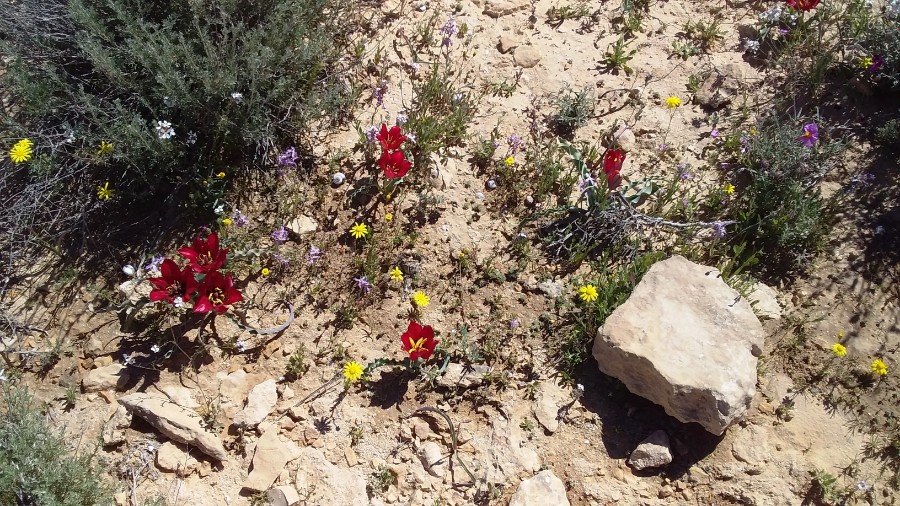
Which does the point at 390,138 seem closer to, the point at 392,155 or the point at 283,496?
the point at 392,155

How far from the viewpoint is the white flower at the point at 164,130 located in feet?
11.9

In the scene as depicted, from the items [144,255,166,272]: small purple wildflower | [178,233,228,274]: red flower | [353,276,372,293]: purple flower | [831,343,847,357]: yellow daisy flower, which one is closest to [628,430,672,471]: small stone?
[831,343,847,357]: yellow daisy flower

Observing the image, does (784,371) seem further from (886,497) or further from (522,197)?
(522,197)

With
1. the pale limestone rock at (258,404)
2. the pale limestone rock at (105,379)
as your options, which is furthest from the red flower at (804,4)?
the pale limestone rock at (105,379)

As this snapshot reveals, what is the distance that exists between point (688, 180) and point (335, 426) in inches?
108

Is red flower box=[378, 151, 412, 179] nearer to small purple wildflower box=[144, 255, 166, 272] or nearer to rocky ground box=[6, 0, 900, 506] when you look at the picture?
rocky ground box=[6, 0, 900, 506]

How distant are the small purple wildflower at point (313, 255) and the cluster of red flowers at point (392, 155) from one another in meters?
0.63

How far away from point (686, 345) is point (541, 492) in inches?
42.0

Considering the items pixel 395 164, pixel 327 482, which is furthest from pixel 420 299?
pixel 327 482

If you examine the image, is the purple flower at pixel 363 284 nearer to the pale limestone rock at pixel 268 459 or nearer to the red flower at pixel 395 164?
the red flower at pixel 395 164

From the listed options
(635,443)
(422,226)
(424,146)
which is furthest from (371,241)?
(635,443)

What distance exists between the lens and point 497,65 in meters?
4.70

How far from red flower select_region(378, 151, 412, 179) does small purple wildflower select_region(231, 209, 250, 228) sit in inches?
35.7

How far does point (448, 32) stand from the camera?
4695 millimetres
